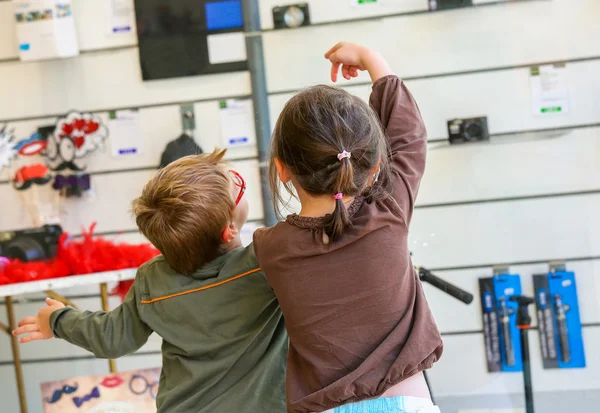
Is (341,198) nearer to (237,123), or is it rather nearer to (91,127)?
(237,123)

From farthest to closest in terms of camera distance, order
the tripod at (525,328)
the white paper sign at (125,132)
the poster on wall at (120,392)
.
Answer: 1. the white paper sign at (125,132)
2. the tripod at (525,328)
3. the poster on wall at (120,392)

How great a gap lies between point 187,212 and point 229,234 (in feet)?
0.37

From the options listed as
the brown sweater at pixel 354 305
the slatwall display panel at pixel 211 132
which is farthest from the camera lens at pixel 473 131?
the brown sweater at pixel 354 305

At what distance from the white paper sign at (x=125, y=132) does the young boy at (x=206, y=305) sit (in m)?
1.55

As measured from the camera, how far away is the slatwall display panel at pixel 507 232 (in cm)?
278

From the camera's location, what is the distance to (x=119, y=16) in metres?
3.08

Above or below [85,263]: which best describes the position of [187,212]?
above

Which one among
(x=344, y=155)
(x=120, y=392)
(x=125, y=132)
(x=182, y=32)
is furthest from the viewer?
(x=125, y=132)

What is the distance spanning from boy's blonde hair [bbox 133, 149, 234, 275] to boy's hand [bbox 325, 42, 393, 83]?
36 cm

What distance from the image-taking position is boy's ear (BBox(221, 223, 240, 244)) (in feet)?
5.24

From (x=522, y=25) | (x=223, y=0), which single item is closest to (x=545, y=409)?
(x=522, y=25)

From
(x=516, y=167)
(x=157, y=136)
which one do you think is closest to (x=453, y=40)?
(x=516, y=167)

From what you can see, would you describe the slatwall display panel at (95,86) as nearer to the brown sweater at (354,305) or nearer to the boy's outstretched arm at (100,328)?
the boy's outstretched arm at (100,328)

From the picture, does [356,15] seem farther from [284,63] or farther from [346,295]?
[346,295]
